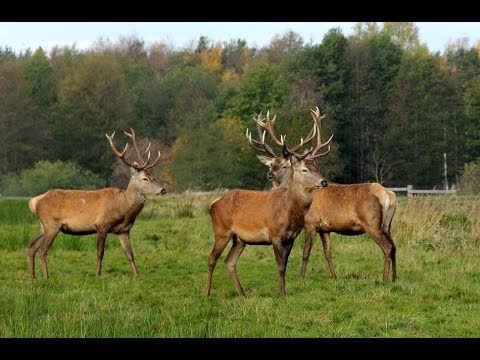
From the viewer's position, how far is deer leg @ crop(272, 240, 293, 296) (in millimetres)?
9086

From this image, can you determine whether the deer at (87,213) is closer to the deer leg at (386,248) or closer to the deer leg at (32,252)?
the deer leg at (32,252)

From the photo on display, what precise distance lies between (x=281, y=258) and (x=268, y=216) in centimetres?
51

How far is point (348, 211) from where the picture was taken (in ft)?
36.0

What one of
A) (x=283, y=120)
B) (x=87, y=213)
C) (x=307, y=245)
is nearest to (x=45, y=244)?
(x=87, y=213)

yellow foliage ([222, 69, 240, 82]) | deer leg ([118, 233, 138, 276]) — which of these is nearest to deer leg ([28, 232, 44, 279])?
deer leg ([118, 233, 138, 276])

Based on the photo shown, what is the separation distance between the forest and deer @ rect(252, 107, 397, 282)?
31.1 metres

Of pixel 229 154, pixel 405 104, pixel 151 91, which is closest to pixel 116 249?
pixel 229 154

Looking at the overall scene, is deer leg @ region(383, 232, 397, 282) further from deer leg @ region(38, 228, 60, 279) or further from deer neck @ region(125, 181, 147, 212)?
deer leg @ region(38, 228, 60, 279)

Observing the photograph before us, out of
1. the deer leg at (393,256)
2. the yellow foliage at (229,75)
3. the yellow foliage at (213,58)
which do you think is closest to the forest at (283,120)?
the yellow foliage at (229,75)

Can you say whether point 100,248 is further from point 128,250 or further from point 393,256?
point 393,256

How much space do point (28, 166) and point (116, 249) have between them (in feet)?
128

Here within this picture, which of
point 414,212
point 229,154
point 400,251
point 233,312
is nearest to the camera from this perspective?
point 233,312
